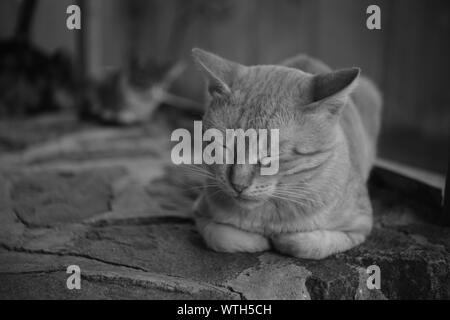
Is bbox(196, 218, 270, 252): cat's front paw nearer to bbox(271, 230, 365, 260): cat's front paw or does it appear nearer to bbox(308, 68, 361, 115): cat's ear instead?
bbox(271, 230, 365, 260): cat's front paw

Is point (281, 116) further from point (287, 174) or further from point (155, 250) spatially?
point (155, 250)

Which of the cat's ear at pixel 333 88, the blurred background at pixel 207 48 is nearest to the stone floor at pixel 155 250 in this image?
the cat's ear at pixel 333 88

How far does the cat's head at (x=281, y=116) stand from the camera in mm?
1630

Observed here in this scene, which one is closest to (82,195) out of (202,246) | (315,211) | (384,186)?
(202,246)

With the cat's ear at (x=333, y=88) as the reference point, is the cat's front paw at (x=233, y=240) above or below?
below

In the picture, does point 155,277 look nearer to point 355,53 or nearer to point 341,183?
point 341,183

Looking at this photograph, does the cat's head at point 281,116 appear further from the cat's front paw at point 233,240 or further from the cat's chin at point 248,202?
the cat's front paw at point 233,240

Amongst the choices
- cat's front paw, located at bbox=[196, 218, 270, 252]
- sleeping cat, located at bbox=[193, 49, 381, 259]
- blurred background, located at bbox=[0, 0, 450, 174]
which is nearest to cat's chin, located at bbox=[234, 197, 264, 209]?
sleeping cat, located at bbox=[193, 49, 381, 259]

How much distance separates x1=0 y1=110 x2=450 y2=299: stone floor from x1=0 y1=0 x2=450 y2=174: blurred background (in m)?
0.80

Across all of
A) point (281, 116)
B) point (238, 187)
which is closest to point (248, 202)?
point (238, 187)

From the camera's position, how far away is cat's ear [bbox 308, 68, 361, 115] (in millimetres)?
1569

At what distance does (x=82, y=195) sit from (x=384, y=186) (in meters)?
1.64

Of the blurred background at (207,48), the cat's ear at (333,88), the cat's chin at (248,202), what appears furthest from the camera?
the blurred background at (207,48)

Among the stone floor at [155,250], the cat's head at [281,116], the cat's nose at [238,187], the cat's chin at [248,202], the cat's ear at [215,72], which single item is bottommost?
the stone floor at [155,250]
